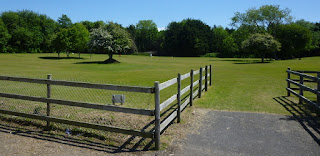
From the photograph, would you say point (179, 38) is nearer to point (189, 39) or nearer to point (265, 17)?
point (189, 39)

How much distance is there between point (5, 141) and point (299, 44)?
Answer: 66.1 metres

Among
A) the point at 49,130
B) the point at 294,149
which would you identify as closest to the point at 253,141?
the point at 294,149

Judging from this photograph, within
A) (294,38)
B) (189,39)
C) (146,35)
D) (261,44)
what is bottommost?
(261,44)

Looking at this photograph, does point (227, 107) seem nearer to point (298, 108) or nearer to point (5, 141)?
point (298, 108)

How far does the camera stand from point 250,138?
6102 millimetres

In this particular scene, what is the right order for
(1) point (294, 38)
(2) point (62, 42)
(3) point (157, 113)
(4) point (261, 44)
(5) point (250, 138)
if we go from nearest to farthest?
(3) point (157, 113) → (5) point (250, 138) → (4) point (261, 44) → (2) point (62, 42) → (1) point (294, 38)

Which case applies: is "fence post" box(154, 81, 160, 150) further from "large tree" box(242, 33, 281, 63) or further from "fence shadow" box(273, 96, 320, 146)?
"large tree" box(242, 33, 281, 63)

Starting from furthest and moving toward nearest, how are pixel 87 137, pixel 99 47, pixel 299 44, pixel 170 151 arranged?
pixel 299 44 < pixel 99 47 < pixel 87 137 < pixel 170 151

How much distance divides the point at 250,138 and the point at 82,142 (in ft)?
13.8

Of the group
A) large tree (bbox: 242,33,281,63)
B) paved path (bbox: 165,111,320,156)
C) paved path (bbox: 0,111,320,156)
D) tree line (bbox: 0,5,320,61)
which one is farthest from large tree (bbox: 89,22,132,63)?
paved path (bbox: 165,111,320,156)

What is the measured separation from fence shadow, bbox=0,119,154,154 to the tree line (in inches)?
1357

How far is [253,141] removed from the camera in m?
5.89

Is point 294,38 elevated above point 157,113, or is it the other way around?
point 294,38

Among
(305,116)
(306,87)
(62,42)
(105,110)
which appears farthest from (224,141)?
(62,42)
